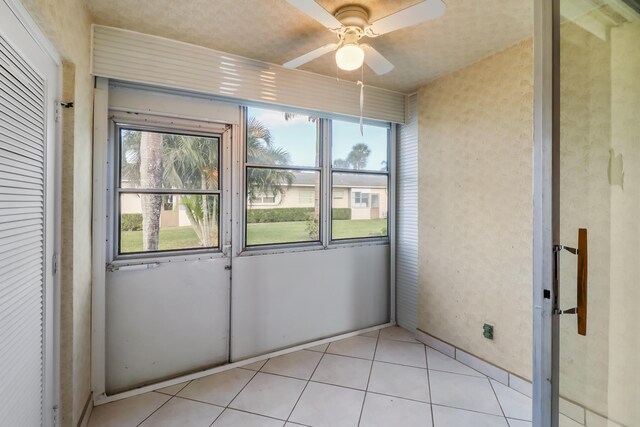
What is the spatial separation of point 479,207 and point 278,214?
67.3 inches

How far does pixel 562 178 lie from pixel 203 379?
2.57 metres

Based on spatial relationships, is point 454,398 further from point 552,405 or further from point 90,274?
point 90,274

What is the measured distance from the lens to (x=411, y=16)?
1.47 meters

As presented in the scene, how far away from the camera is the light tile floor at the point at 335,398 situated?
1.90 m

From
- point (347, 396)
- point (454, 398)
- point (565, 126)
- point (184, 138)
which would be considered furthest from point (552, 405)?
point (184, 138)

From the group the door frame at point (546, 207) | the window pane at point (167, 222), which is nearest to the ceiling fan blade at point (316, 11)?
the door frame at point (546, 207)

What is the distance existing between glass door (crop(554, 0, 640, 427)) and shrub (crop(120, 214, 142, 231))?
2513mm

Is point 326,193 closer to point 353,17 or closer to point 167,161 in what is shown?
point 167,161

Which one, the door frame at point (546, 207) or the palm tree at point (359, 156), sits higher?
the palm tree at point (359, 156)

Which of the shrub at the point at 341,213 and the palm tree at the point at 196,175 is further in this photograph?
the shrub at the point at 341,213

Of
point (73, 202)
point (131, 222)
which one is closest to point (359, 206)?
point (131, 222)

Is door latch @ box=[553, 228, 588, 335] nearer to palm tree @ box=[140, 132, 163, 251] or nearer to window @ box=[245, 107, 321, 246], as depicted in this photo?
window @ box=[245, 107, 321, 246]

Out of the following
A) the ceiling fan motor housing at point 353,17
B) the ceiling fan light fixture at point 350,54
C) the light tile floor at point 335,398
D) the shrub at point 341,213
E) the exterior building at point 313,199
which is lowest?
the light tile floor at point 335,398

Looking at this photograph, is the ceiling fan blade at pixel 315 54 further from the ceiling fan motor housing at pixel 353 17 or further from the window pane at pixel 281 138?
the window pane at pixel 281 138
